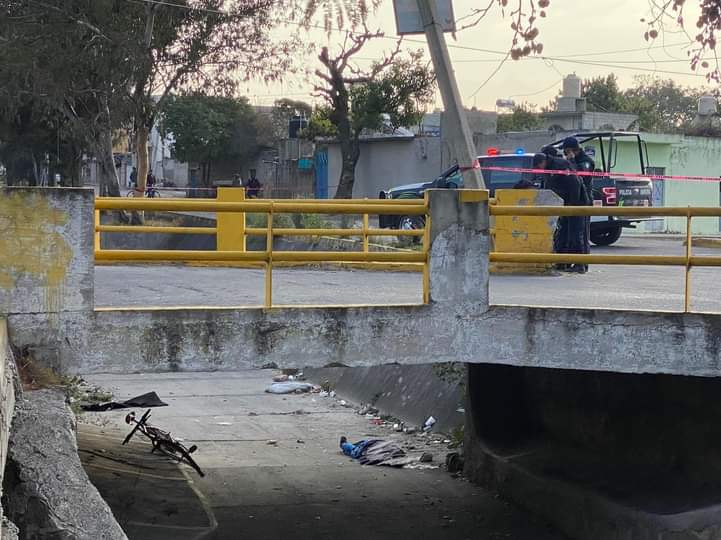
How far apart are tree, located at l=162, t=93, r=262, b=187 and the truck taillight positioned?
1495 inches

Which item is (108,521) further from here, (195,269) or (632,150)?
(632,150)

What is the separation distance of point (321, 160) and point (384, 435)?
3128 centimetres

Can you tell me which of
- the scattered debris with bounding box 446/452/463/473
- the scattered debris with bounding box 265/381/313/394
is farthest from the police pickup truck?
the scattered debris with bounding box 446/452/463/473

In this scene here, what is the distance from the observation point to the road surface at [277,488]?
454 inches

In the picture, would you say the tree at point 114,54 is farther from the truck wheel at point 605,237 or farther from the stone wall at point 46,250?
the stone wall at point 46,250

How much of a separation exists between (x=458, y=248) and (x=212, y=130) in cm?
4959

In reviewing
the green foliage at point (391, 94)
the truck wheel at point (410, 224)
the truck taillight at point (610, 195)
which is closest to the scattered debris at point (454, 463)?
the truck wheel at point (410, 224)

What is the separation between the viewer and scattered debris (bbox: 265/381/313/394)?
20453 mm

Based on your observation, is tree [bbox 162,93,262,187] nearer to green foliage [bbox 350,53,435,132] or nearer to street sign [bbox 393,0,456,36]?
green foliage [bbox 350,53,435,132]

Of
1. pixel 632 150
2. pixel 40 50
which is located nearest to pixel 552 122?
pixel 632 150

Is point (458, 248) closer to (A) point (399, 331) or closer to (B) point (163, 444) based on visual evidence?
(A) point (399, 331)

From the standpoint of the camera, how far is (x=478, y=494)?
45.4 ft

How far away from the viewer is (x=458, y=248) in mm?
8508

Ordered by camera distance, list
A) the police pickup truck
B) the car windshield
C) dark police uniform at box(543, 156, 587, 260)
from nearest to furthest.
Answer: dark police uniform at box(543, 156, 587, 260)
the police pickup truck
the car windshield
